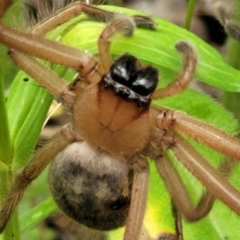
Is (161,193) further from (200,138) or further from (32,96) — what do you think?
(32,96)

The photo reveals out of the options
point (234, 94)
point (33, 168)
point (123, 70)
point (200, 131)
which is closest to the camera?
point (123, 70)

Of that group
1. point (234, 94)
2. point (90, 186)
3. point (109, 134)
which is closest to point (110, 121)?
point (109, 134)

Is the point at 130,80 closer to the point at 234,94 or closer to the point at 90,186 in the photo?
the point at 90,186

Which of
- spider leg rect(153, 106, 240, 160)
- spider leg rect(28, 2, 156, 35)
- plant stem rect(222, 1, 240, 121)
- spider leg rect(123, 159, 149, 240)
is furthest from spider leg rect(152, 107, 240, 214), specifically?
plant stem rect(222, 1, 240, 121)

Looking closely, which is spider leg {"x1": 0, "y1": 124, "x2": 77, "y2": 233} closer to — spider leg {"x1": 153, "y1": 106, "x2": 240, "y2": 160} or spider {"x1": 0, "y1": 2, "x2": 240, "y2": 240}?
spider {"x1": 0, "y1": 2, "x2": 240, "y2": 240}

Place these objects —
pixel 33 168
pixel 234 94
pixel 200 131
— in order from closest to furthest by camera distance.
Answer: pixel 200 131 < pixel 33 168 < pixel 234 94

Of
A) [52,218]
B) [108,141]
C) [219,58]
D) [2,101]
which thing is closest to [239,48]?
[219,58]

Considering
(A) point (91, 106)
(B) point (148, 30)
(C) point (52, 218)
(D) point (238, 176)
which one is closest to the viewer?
(A) point (91, 106)
